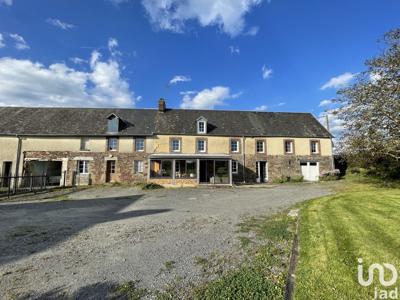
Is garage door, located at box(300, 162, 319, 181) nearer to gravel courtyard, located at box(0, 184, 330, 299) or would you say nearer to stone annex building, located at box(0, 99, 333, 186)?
stone annex building, located at box(0, 99, 333, 186)

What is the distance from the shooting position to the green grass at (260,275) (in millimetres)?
3297

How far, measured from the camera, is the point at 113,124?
21.9 metres

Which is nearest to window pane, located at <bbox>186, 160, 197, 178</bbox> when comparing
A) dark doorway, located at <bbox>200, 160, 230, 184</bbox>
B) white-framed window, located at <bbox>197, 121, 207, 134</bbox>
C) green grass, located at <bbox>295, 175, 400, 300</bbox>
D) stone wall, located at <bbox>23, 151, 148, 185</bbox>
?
dark doorway, located at <bbox>200, 160, 230, 184</bbox>

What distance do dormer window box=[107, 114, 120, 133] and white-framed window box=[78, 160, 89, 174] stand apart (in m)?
3.61

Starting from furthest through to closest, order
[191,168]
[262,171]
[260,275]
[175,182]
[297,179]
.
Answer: [262,171]
[297,179]
[191,168]
[175,182]
[260,275]

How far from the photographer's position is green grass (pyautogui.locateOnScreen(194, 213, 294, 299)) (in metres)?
3.30

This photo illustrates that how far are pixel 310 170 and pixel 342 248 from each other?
20.2m

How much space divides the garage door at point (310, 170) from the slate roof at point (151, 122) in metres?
3.05

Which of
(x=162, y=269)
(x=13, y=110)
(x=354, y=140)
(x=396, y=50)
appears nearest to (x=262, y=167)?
(x=354, y=140)

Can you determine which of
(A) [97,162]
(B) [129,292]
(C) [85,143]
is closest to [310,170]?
(A) [97,162]

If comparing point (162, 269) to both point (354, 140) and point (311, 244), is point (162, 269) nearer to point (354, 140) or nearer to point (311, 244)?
point (311, 244)

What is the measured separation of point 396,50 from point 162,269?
55.5 feet

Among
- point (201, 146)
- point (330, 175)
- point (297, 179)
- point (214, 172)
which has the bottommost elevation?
point (297, 179)

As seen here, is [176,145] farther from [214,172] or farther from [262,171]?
[262,171]
